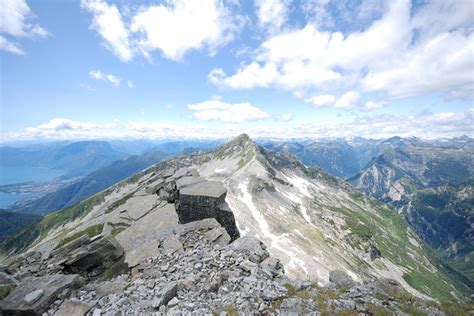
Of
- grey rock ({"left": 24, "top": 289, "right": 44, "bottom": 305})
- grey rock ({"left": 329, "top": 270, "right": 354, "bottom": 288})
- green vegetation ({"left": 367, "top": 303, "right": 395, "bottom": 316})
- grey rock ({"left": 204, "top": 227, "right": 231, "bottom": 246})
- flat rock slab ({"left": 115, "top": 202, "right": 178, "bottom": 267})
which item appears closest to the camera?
green vegetation ({"left": 367, "top": 303, "right": 395, "bottom": 316})

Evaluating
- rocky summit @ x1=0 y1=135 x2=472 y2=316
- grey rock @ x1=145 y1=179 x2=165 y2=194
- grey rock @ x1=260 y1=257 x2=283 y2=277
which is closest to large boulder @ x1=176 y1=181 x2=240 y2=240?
rocky summit @ x1=0 y1=135 x2=472 y2=316

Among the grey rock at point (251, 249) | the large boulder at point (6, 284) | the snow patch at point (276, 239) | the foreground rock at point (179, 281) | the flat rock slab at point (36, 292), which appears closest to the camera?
the foreground rock at point (179, 281)

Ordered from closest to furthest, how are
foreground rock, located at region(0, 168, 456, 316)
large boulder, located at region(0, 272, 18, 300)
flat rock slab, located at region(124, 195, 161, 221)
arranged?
foreground rock, located at region(0, 168, 456, 316) → large boulder, located at region(0, 272, 18, 300) → flat rock slab, located at region(124, 195, 161, 221)

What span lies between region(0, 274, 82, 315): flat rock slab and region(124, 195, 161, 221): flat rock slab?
12628 millimetres

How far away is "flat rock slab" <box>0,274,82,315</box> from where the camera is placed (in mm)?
13634

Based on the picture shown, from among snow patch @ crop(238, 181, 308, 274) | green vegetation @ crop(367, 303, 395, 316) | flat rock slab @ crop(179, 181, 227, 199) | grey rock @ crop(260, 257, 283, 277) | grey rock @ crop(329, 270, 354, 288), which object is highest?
A: flat rock slab @ crop(179, 181, 227, 199)

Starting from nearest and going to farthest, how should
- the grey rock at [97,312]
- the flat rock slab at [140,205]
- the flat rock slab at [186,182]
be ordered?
the grey rock at [97,312] → the flat rock slab at [140,205] → the flat rock slab at [186,182]

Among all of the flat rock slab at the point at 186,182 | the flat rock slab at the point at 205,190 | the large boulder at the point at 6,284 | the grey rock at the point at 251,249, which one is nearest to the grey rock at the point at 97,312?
the large boulder at the point at 6,284

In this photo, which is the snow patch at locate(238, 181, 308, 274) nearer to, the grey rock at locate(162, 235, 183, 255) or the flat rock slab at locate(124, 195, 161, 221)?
the flat rock slab at locate(124, 195, 161, 221)

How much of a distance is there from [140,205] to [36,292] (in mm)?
17233

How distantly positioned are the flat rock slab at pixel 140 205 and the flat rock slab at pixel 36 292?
12.6 meters

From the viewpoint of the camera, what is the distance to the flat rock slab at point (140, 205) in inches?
1150

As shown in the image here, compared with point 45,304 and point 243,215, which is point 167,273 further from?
point 243,215

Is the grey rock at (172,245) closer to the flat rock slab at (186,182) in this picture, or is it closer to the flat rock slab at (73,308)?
the flat rock slab at (73,308)
